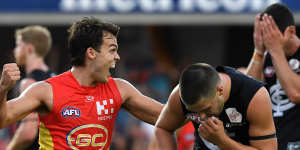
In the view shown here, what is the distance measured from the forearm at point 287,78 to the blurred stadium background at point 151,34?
4.38 m

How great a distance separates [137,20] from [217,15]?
1352mm

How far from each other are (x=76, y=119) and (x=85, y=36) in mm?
675

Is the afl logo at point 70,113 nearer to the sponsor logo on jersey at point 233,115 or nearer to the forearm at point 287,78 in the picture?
the sponsor logo on jersey at point 233,115

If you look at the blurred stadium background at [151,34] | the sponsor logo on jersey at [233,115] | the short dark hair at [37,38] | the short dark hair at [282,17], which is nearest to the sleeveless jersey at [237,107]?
the sponsor logo on jersey at [233,115]

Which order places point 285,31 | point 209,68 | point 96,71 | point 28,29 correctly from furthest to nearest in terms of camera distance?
point 28,29, point 285,31, point 96,71, point 209,68

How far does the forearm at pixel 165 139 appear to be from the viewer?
4.69 m

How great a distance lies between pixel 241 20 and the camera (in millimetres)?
9719

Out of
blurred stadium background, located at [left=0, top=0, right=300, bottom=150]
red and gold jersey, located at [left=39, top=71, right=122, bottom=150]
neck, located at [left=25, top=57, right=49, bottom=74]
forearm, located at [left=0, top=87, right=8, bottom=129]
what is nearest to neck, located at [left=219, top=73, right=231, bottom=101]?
red and gold jersey, located at [left=39, top=71, right=122, bottom=150]

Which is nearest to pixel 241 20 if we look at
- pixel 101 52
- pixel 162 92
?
pixel 162 92

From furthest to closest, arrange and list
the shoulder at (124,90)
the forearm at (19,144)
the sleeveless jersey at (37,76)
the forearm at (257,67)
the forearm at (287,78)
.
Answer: the sleeveless jersey at (37,76)
the forearm at (19,144)
the forearm at (257,67)
the forearm at (287,78)
the shoulder at (124,90)

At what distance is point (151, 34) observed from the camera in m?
12.3

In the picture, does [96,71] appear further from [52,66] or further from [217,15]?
[52,66]

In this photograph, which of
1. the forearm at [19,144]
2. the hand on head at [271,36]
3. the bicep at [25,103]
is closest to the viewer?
the bicep at [25,103]

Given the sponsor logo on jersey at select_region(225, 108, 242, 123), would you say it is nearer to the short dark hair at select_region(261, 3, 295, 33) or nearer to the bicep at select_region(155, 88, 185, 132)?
the bicep at select_region(155, 88, 185, 132)
